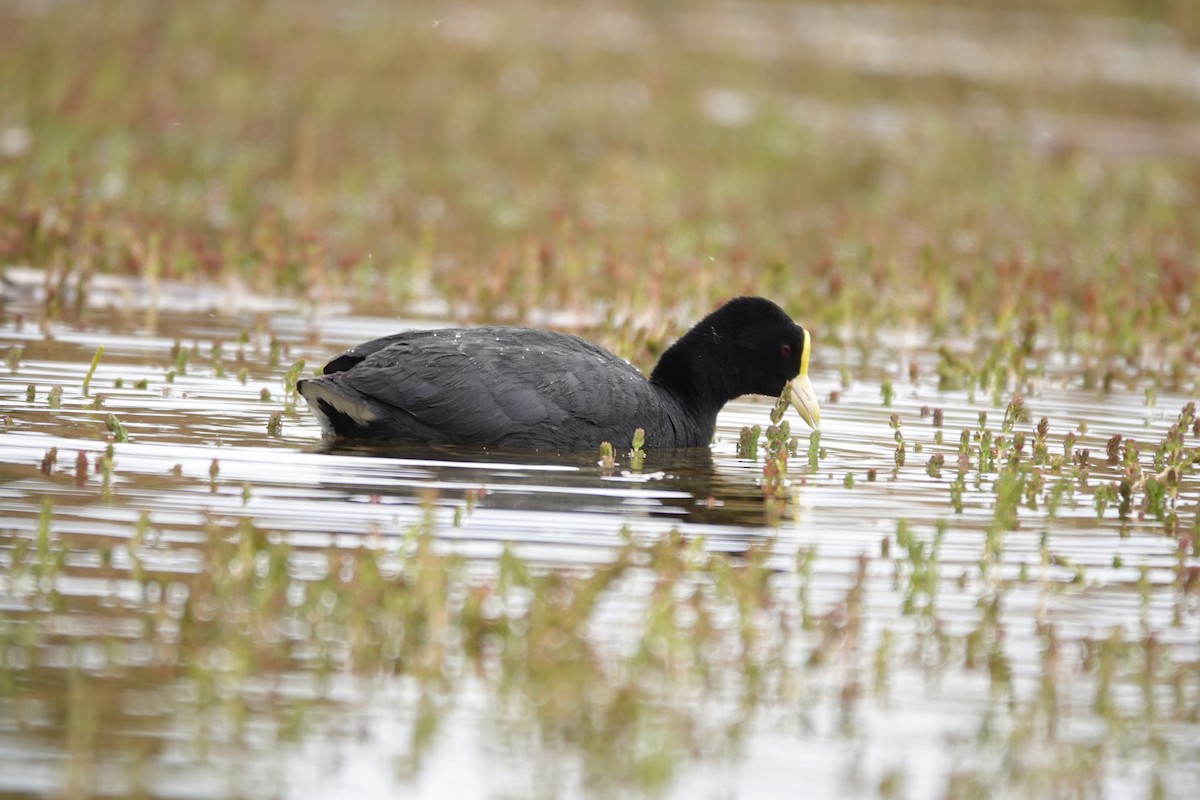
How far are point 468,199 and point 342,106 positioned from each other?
6.49m

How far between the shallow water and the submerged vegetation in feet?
0.07

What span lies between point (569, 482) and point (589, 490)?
0.56 feet

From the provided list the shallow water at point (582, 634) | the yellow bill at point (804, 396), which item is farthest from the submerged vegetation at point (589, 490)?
the yellow bill at point (804, 396)

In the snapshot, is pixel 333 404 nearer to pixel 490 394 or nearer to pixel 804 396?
pixel 490 394

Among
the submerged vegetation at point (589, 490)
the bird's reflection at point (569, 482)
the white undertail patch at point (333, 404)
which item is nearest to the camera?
the submerged vegetation at point (589, 490)

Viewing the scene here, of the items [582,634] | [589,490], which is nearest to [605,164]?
[589,490]

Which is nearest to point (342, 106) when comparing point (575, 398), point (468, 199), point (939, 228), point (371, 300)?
point (468, 199)

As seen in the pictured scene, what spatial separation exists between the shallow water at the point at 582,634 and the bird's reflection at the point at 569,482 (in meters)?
0.03

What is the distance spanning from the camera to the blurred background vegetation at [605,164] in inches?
552

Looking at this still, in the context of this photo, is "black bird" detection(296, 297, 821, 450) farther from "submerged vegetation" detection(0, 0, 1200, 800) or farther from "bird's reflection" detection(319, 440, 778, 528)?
"submerged vegetation" detection(0, 0, 1200, 800)

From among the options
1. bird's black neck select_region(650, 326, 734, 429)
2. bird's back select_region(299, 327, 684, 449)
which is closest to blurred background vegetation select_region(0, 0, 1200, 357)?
bird's black neck select_region(650, 326, 734, 429)

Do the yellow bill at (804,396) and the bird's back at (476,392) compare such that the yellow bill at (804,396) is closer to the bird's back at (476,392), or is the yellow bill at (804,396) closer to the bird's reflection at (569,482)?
the bird's reflection at (569,482)

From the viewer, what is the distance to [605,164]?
2181cm

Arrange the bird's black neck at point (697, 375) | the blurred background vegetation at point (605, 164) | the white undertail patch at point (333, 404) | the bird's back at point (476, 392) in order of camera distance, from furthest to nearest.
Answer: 1. the blurred background vegetation at point (605, 164)
2. the bird's black neck at point (697, 375)
3. the bird's back at point (476, 392)
4. the white undertail patch at point (333, 404)
